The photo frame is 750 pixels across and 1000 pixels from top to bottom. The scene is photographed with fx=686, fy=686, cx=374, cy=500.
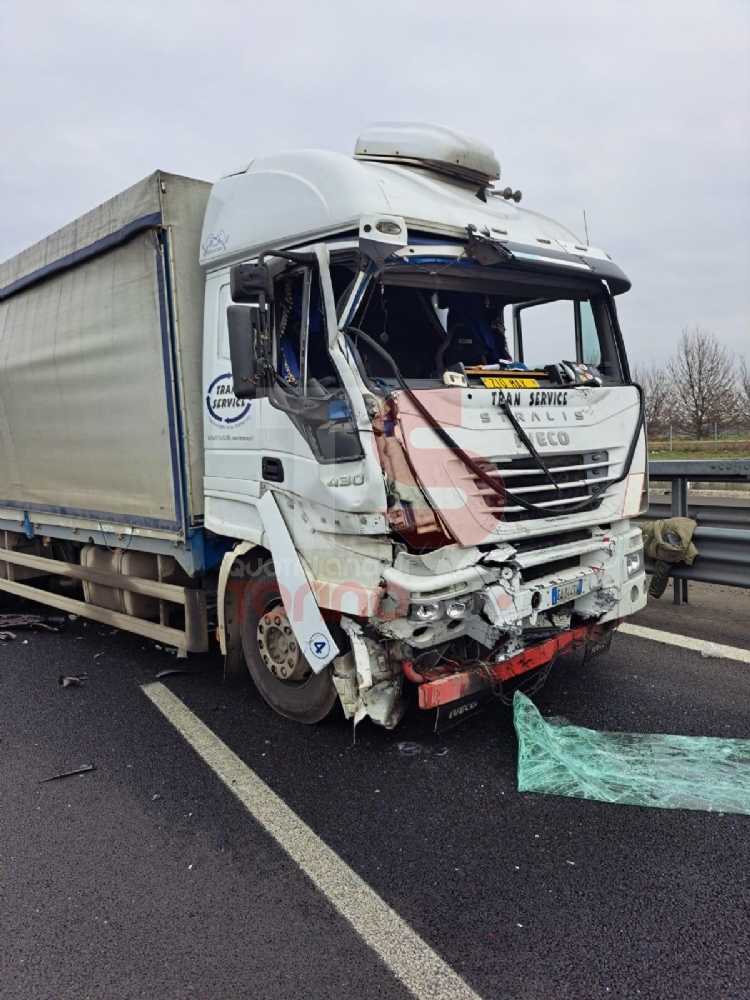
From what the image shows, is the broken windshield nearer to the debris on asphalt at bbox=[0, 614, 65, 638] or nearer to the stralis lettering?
the stralis lettering

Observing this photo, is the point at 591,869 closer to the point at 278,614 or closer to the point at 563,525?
the point at 563,525

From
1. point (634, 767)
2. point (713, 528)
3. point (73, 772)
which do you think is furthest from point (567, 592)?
point (73, 772)

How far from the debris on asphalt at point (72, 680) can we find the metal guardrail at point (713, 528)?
473cm

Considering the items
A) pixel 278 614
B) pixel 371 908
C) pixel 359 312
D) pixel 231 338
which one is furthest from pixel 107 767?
pixel 359 312

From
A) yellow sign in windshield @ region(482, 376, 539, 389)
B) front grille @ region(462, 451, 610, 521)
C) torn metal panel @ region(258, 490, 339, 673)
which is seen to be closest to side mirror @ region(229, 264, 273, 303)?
torn metal panel @ region(258, 490, 339, 673)

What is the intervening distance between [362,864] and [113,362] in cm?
379

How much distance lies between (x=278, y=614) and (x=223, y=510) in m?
0.78

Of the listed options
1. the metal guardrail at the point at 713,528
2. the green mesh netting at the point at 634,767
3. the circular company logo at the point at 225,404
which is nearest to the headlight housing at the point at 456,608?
the green mesh netting at the point at 634,767

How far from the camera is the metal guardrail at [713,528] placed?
5375 millimetres

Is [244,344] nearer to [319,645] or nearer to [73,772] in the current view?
[319,645]

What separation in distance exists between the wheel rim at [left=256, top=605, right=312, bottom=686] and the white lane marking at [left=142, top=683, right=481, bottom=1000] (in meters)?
0.53

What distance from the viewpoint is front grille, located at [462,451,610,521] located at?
3443 mm

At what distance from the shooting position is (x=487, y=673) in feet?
11.7

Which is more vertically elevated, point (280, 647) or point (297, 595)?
point (297, 595)
